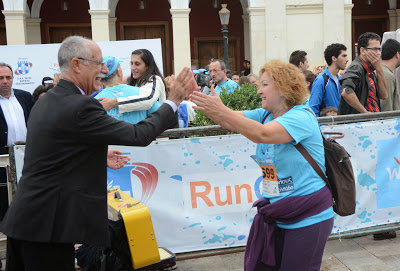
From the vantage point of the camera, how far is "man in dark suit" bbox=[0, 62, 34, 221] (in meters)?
5.93

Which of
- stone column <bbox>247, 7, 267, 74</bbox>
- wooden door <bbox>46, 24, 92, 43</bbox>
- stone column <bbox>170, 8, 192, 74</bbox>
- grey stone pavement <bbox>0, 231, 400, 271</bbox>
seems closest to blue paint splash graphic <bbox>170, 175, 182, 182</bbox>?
grey stone pavement <bbox>0, 231, 400, 271</bbox>

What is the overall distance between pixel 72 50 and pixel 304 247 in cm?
190

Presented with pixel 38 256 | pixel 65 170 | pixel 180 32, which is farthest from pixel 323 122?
pixel 180 32

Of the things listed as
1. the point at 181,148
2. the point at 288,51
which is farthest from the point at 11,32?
the point at 181,148

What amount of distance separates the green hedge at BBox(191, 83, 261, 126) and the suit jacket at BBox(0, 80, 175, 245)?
3.12 meters

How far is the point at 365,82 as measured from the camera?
5.78 meters

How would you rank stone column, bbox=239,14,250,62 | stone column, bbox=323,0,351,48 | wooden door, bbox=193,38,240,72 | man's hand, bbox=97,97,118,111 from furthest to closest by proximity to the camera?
wooden door, bbox=193,38,240,72 < stone column, bbox=239,14,250,62 < stone column, bbox=323,0,351,48 < man's hand, bbox=97,97,118,111

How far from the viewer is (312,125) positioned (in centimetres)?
314

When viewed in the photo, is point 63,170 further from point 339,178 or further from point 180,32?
point 180,32

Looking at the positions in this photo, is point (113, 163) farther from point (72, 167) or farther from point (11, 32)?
point (11, 32)

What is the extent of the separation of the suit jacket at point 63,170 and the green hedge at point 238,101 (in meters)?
3.12

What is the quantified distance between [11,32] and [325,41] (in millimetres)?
12536

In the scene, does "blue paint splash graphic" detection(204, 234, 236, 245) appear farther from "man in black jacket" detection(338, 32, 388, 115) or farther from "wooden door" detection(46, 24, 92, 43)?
"wooden door" detection(46, 24, 92, 43)

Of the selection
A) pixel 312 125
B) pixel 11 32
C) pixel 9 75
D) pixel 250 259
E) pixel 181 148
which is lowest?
pixel 250 259
